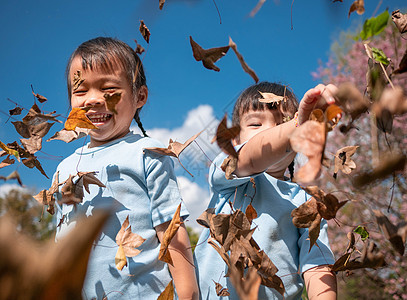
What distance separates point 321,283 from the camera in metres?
1.00

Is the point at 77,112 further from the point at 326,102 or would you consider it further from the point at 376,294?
the point at 376,294

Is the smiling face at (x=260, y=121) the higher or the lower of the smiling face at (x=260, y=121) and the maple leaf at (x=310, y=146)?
the higher

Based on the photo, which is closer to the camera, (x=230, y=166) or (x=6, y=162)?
(x=230, y=166)

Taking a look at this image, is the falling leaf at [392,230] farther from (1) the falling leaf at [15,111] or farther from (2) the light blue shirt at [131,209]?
(1) the falling leaf at [15,111]

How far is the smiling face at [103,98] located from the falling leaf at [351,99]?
0.71m

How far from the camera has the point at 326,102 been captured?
685mm

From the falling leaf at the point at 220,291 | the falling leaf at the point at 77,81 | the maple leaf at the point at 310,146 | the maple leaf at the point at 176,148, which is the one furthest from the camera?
the falling leaf at the point at 77,81

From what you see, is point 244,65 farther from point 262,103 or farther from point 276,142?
point 262,103

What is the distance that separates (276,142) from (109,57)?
2.32 ft

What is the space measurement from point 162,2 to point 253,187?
1.89ft

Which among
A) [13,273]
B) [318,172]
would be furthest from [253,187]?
[13,273]

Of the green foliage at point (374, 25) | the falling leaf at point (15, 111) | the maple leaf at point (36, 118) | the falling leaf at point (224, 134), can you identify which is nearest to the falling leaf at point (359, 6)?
the green foliage at point (374, 25)

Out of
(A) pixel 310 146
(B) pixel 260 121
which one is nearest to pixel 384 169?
(A) pixel 310 146

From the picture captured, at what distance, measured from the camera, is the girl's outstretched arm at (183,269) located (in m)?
1.02
